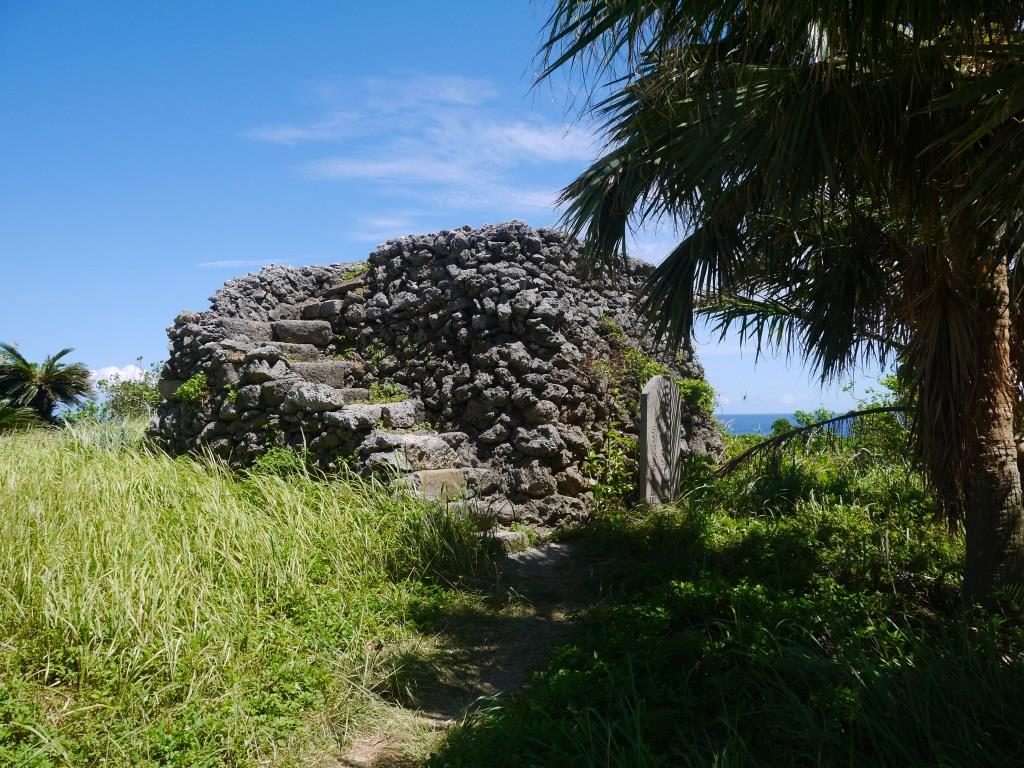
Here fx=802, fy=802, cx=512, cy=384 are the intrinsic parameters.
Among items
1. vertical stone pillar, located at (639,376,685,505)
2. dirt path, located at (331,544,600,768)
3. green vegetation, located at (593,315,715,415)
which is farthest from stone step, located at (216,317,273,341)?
vertical stone pillar, located at (639,376,685,505)

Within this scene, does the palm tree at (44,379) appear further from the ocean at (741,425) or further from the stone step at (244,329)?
the ocean at (741,425)

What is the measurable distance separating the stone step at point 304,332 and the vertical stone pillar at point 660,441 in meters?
4.13

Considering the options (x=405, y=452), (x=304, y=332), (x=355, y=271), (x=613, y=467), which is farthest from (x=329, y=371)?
(x=613, y=467)

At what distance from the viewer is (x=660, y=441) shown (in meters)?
8.27

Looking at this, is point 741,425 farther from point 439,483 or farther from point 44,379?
point 44,379

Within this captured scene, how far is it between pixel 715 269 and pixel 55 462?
560 centimetres

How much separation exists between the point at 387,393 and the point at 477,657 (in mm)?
4462

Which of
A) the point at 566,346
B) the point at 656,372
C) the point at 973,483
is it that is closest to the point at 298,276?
the point at 566,346

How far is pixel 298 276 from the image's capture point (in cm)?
1102

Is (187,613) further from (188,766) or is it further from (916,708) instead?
(916,708)

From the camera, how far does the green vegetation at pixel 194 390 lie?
27.1 feet

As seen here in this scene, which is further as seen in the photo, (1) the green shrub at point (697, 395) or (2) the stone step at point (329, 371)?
(1) the green shrub at point (697, 395)

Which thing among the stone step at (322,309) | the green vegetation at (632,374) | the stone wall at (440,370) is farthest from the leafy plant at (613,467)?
the stone step at (322,309)

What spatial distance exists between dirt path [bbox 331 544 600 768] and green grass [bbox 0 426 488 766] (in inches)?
7.9
